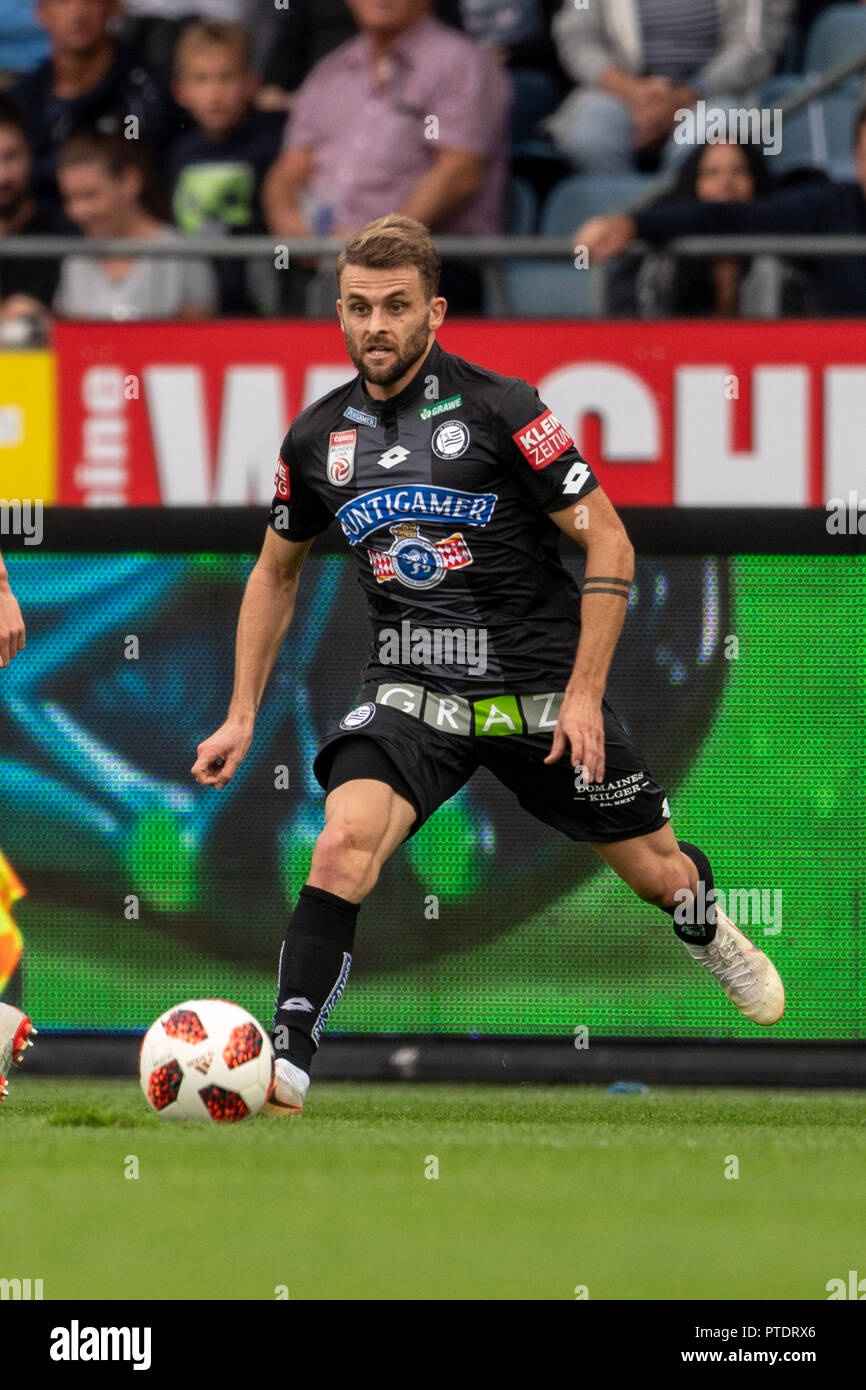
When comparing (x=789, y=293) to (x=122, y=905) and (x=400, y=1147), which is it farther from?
(x=400, y=1147)

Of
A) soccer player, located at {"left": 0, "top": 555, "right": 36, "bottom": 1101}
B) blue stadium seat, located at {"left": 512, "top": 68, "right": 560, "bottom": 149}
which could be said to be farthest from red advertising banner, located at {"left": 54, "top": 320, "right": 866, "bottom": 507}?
soccer player, located at {"left": 0, "top": 555, "right": 36, "bottom": 1101}

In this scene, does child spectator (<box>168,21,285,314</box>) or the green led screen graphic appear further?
child spectator (<box>168,21,285,314</box>)

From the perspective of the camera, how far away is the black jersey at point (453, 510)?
5.52 meters

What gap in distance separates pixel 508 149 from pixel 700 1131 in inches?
287

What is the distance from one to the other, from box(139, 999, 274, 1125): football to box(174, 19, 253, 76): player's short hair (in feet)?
24.9

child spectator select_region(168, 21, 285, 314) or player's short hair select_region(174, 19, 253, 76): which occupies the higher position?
player's short hair select_region(174, 19, 253, 76)

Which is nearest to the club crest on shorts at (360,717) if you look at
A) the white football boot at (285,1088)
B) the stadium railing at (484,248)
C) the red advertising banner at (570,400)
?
the white football boot at (285,1088)

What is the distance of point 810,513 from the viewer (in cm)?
693

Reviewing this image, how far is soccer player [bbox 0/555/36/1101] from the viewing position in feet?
18.1

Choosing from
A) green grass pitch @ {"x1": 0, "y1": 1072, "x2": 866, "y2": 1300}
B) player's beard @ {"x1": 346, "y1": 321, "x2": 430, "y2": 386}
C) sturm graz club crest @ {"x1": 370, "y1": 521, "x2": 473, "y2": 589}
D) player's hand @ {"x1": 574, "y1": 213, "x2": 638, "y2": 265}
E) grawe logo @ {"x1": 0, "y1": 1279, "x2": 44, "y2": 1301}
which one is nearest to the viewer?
grawe logo @ {"x1": 0, "y1": 1279, "x2": 44, "y2": 1301}

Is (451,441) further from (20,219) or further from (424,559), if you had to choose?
(20,219)

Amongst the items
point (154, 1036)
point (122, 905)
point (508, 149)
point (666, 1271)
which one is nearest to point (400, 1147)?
point (154, 1036)

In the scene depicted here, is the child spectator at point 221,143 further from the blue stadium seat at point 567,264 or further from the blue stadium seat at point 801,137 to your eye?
the blue stadium seat at point 801,137

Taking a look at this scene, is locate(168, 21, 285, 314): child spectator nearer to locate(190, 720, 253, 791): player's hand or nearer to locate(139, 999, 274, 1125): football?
locate(190, 720, 253, 791): player's hand
